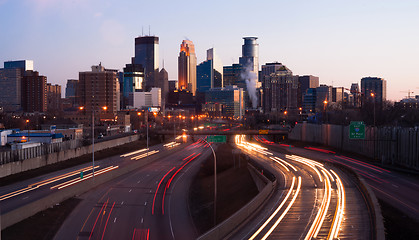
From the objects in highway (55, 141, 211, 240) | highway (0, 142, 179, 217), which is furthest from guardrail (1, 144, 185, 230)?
highway (0, 142, 179, 217)

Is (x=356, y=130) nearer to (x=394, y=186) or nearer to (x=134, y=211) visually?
(x=394, y=186)

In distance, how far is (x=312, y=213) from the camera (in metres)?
32.7

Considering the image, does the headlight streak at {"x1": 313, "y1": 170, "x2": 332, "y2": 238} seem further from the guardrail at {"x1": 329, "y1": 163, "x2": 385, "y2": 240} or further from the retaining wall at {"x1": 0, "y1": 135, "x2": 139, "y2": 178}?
the retaining wall at {"x1": 0, "y1": 135, "x2": 139, "y2": 178}

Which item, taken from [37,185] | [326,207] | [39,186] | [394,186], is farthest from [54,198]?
[394,186]

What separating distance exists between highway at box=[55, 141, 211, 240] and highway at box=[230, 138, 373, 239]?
31.7 ft

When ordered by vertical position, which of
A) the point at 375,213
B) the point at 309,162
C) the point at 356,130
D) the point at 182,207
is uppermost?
the point at 356,130

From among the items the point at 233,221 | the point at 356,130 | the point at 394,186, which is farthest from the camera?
the point at 356,130

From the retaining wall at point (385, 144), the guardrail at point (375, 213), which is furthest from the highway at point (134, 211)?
the retaining wall at point (385, 144)

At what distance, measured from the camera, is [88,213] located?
1683 inches

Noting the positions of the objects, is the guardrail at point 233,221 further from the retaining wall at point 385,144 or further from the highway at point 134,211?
the retaining wall at point 385,144

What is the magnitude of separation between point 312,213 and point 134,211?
2102 centimetres

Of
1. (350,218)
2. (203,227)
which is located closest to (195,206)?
(203,227)

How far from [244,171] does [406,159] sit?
2861 centimetres

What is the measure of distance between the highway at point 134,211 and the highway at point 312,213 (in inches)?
381
